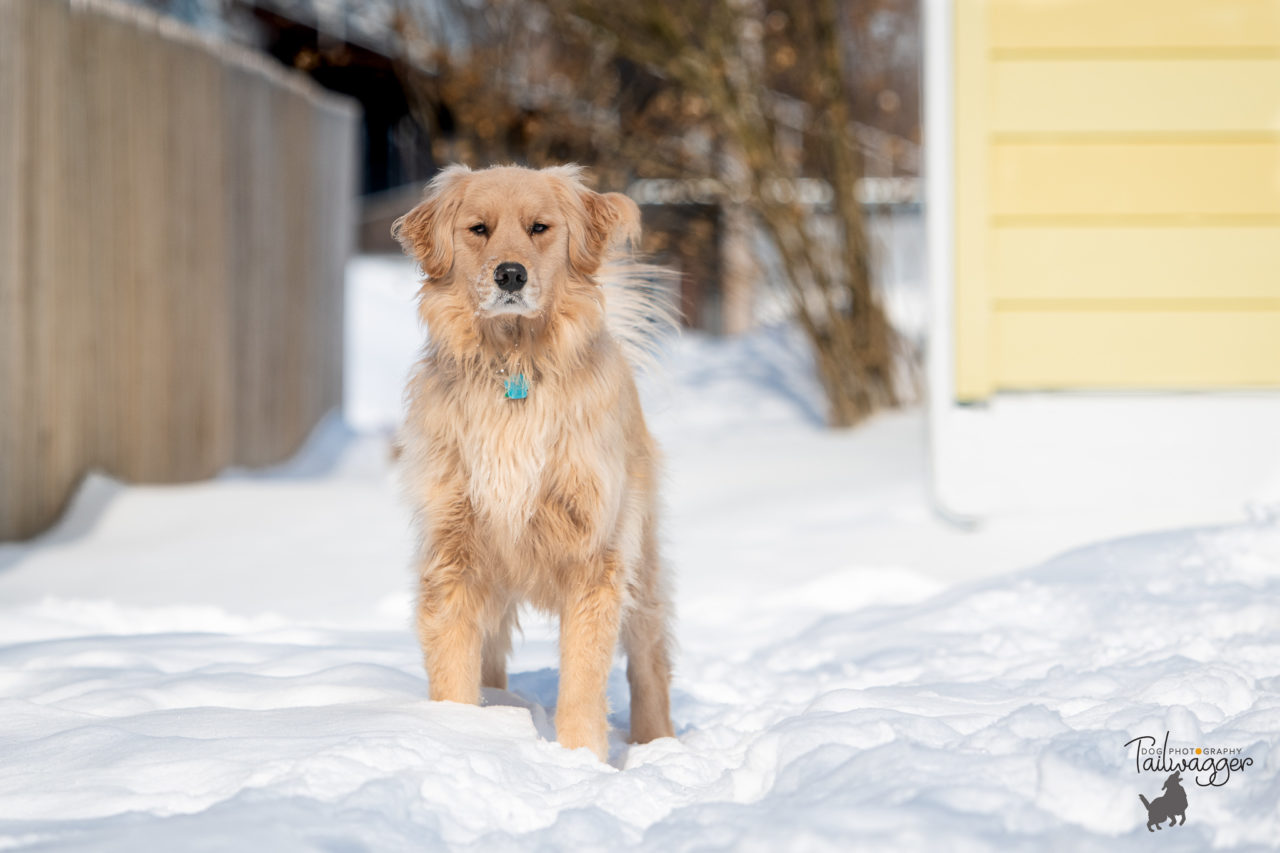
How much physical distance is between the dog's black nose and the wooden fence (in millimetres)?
3660

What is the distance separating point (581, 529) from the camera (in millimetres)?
2908

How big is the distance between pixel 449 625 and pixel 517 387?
22.1 inches

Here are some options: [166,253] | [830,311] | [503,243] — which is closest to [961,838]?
[503,243]

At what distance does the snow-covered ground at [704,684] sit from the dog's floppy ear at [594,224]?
0.63 meters

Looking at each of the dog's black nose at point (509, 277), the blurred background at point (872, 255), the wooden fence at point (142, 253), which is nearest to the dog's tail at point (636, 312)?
the dog's black nose at point (509, 277)

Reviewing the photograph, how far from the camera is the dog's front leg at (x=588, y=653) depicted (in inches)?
112

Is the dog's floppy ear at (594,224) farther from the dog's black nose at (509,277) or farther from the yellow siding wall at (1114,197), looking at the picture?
the yellow siding wall at (1114,197)

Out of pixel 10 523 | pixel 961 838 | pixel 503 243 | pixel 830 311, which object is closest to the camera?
pixel 961 838

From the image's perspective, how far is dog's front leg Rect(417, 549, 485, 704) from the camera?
2.91 m

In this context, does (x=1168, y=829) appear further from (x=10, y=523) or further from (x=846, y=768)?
(x=10, y=523)

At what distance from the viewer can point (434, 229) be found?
9.90 feet

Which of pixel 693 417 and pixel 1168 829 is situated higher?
pixel 693 417

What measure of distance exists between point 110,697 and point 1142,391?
14.9ft

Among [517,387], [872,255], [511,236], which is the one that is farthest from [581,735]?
[872,255]
